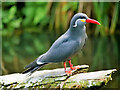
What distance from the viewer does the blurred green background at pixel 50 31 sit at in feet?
19.8

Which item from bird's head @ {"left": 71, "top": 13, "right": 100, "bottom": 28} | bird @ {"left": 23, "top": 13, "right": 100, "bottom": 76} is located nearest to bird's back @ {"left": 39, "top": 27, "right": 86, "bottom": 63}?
bird @ {"left": 23, "top": 13, "right": 100, "bottom": 76}

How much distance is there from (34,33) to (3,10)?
1319 mm

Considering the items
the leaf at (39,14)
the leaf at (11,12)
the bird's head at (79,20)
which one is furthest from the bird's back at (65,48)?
the leaf at (39,14)

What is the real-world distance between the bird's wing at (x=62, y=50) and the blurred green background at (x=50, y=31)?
1.57 meters

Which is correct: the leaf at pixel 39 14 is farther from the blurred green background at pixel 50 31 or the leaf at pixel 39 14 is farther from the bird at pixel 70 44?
the bird at pixel 70 44

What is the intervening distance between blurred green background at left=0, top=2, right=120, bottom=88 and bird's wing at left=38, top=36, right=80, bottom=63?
61.9 inches

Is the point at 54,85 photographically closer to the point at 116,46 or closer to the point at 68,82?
the point at 68,82

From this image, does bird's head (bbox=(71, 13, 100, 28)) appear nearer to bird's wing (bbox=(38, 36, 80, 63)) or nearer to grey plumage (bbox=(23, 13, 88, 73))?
grey plumage (bbox=(23, 13, 88, 73))

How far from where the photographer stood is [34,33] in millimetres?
10203

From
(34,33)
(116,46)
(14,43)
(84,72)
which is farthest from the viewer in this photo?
(34,33)

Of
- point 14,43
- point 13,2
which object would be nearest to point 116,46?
Answer: point 14,43

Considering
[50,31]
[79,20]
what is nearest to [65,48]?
[79,20]

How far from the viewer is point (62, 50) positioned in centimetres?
363

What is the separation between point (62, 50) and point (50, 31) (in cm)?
659
